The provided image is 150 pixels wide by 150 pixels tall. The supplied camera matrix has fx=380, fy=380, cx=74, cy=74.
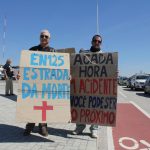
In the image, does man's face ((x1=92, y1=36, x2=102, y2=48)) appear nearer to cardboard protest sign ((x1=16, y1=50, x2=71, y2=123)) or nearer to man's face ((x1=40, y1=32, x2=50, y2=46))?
cardboard protest sign ((x1=16, y1=50, x2=71, y2=123))

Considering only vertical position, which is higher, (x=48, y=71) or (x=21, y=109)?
(x=48, y=71)

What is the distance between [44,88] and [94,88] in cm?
114

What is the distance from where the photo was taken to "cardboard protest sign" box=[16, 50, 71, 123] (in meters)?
7.76

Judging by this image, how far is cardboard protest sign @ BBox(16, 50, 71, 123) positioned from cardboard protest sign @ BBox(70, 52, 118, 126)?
18.8 inches

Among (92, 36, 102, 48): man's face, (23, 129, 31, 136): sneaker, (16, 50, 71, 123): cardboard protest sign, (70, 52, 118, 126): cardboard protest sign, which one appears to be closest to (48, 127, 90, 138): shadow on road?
(70, 52, 118, 126): cardboard protest sign

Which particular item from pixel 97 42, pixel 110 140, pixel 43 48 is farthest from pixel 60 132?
pixel 97 42

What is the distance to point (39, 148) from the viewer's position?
23.3 ft

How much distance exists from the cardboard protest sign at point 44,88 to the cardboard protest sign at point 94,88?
0.48 meters

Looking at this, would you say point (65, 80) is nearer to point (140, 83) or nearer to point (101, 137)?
point (101, 137)

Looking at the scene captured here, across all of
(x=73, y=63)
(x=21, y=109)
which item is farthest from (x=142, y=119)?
(x=21, y=109)

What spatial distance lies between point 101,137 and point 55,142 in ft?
5.28

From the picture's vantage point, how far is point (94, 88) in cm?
830

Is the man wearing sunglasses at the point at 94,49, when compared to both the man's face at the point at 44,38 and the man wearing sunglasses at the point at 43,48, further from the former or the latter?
the man's face at the point at 44,38

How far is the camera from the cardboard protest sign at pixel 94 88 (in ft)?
26.7
